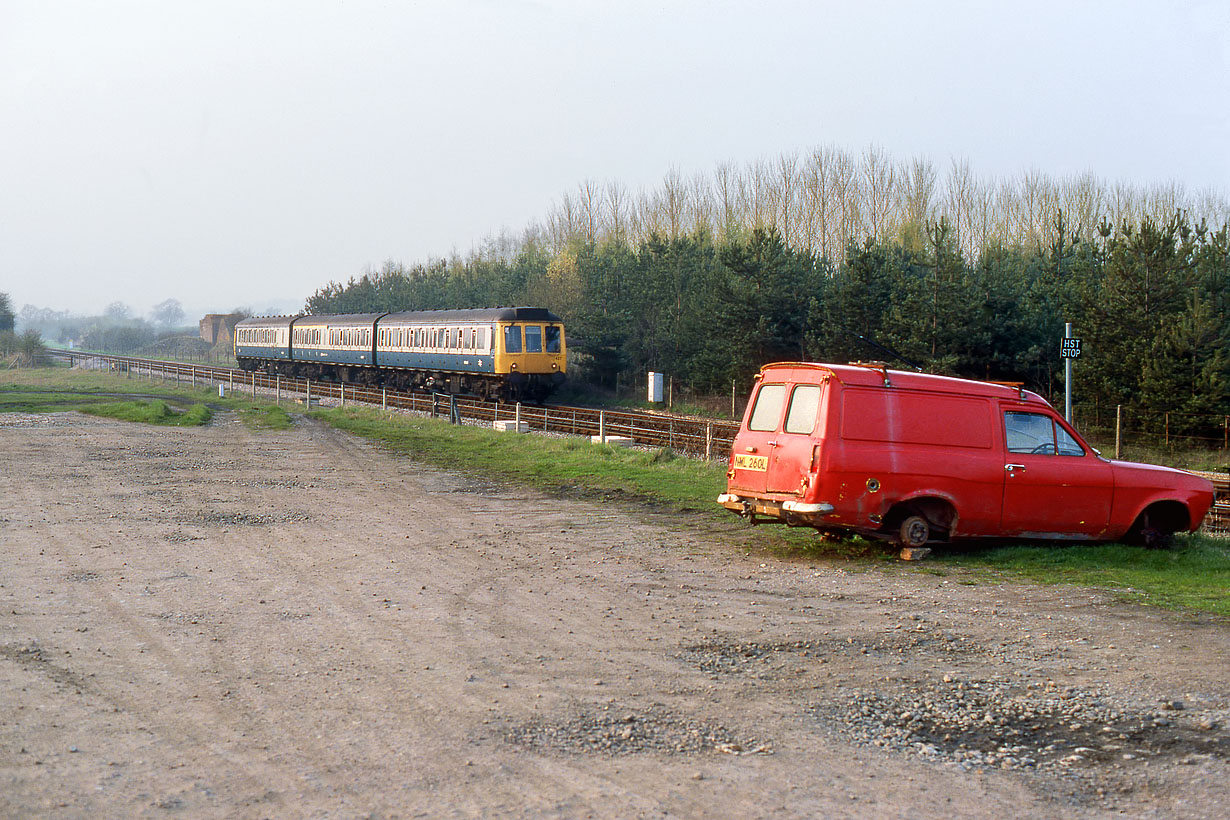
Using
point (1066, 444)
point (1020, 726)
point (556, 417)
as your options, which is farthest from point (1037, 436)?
point (556, 417)

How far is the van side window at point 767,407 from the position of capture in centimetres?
1089

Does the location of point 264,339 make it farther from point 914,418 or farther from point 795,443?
point 914,418

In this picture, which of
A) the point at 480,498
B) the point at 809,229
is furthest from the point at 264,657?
the point at 809,229

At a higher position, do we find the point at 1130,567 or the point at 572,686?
the point at 1130,567

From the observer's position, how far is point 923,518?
34.8 feet

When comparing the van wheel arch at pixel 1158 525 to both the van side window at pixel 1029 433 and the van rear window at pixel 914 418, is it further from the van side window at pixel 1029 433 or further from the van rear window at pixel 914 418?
the van rear window at pixel 914 418

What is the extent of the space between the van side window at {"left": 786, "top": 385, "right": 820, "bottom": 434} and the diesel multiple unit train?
25.8 meters

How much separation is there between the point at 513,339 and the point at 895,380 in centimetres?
2625

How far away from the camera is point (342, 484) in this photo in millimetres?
16938

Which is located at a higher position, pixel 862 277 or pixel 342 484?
pixel 862 277

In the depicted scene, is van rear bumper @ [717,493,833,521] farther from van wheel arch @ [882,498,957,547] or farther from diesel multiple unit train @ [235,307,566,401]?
diesel multiple unit train @ [235,307,566,401]

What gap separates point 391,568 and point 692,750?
211 inches

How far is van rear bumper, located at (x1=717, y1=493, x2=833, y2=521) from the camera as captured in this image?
1007cm

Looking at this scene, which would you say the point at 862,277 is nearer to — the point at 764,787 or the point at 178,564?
the point at 178,564
